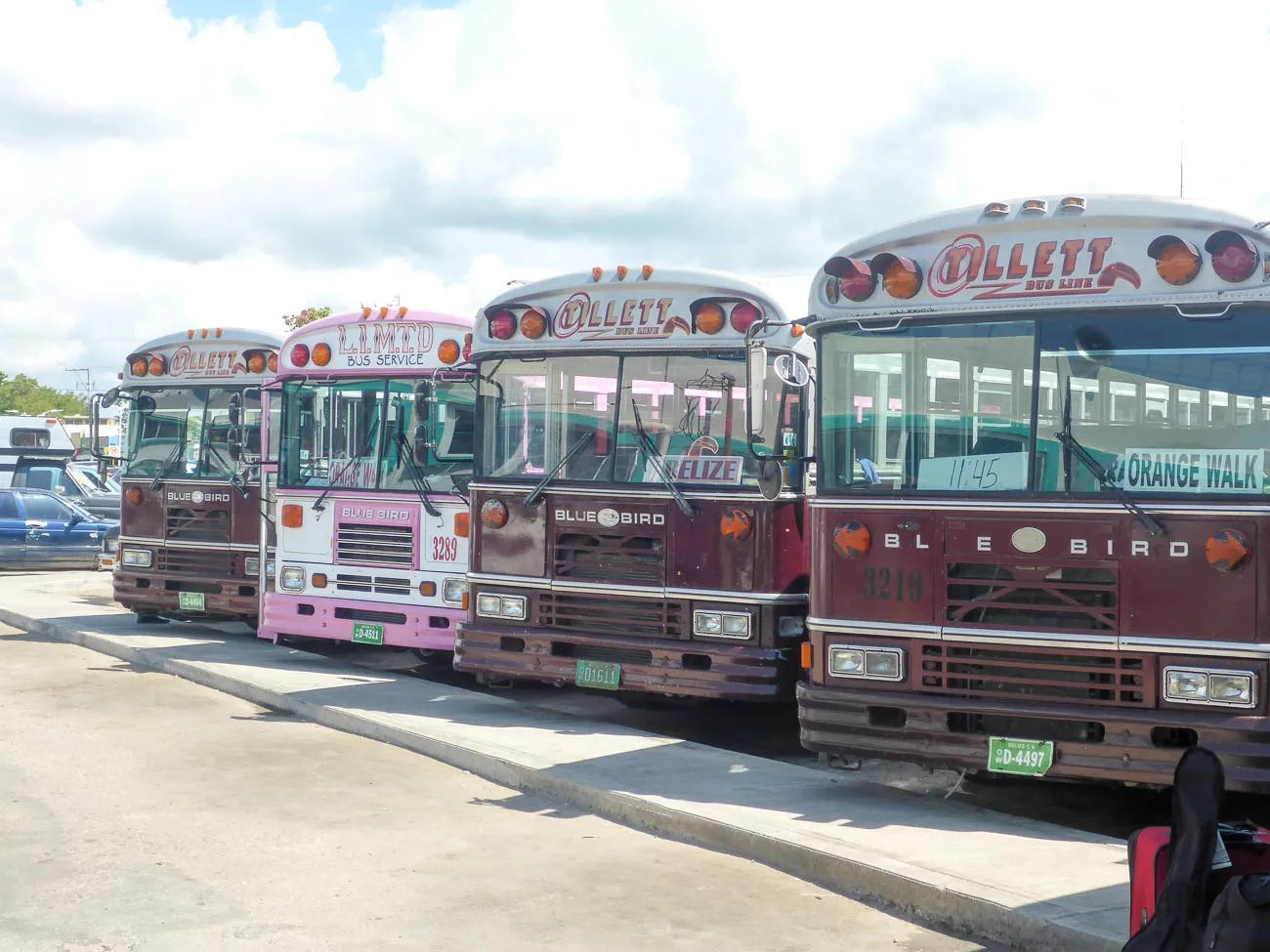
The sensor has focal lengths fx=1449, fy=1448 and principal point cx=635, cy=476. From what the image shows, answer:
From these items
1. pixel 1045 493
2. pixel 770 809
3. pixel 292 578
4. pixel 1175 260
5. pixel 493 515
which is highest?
pixel 1175 260

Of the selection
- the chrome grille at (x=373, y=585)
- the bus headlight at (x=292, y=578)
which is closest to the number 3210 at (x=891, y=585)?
the chrome grille at (x=373, y=585)

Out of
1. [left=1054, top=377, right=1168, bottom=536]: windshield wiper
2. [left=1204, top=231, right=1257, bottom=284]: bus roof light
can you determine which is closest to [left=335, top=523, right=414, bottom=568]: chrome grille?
[left=1054, top=377, right=1168, bottom=536]: windshield wiper

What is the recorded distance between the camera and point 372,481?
12438 millimetres

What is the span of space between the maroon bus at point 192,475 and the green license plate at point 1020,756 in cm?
857

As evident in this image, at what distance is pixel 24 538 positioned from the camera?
2370 centimetres

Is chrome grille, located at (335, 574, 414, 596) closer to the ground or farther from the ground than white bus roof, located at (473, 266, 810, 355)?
closer to the ground

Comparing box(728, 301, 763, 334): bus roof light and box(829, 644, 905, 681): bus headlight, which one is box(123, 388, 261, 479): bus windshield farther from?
box(829, 644, 905, 681): bus headlight

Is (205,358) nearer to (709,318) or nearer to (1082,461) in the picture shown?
(709,318)

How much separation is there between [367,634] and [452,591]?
37.7 inches

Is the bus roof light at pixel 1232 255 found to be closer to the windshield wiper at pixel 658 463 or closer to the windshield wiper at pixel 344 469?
the windshield wiper at pixel 658 463

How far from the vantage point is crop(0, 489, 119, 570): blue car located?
23656mm

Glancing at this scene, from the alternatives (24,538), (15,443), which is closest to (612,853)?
(24,538)

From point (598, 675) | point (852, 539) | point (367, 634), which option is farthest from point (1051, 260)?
point (367, 634)

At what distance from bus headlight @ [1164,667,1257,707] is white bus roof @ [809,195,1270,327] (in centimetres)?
175
